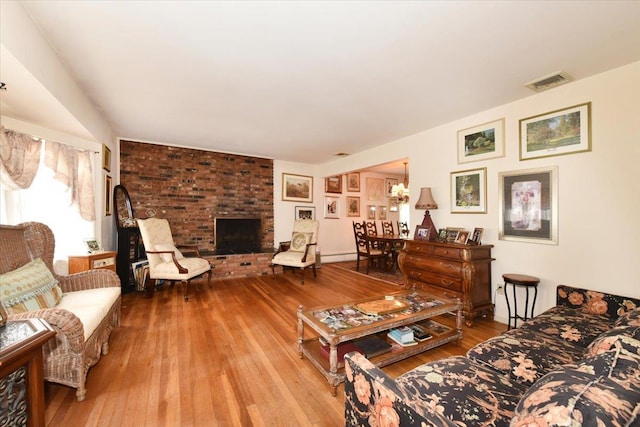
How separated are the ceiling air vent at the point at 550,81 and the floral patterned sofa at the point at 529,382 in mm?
1921

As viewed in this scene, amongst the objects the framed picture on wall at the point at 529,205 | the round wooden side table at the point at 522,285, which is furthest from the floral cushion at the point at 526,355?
the framed picture on wall at the point at 529,205

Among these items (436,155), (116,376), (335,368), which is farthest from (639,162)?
(116,376)

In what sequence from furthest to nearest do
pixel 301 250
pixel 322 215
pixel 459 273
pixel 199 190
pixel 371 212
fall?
pixel 371 212
pixel 322 215
pixel 301 250
pixel 199 190
pixel 459 273

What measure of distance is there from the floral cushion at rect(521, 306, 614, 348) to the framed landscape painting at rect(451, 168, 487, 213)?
4.50ft

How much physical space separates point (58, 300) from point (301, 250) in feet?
11.9

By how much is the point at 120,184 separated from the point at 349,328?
4.67m

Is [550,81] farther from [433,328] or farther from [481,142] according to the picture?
[433,328]

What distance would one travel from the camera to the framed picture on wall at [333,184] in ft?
21.9

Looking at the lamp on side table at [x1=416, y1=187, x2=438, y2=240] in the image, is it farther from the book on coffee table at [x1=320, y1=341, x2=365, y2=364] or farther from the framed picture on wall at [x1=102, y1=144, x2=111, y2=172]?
the framed picture on wall at [x1=102, y1=144, x2=111, y2=172]

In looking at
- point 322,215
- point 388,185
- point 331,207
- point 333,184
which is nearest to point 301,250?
point 322,215

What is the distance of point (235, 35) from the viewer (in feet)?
5.98

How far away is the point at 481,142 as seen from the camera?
3.19 m

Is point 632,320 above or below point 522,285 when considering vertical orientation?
above

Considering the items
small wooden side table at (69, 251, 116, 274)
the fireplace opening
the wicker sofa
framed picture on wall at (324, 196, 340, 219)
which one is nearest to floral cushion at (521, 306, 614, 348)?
the wicker sofa
